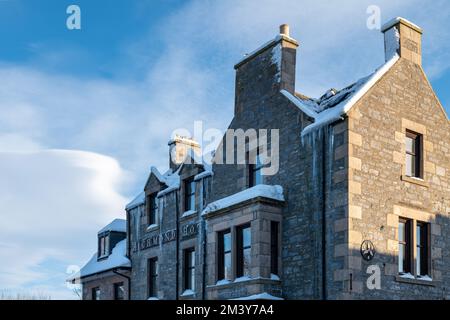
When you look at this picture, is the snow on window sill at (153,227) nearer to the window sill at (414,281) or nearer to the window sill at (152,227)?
the window sill at (152,227)

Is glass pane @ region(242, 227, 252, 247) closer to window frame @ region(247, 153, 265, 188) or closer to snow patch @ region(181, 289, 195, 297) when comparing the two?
window frame @ region(247, 153, 265, 188)

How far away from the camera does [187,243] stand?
23484mm

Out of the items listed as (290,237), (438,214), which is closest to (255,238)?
(290,237)

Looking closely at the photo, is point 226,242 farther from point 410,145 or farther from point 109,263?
point 109,263

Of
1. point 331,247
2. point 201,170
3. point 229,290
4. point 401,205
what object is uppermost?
point 201,170

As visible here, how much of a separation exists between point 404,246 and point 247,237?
4.33m

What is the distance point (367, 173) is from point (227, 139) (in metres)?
5.74

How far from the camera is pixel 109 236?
97.0 ft

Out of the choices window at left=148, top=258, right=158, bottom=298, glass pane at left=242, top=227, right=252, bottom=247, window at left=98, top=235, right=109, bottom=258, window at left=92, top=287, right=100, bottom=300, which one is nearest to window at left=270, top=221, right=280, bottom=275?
glass pane at left=242, top=227, right=252, bottom=247

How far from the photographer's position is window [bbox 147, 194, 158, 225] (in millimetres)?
26578

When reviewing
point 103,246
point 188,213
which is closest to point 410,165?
point 188,213
